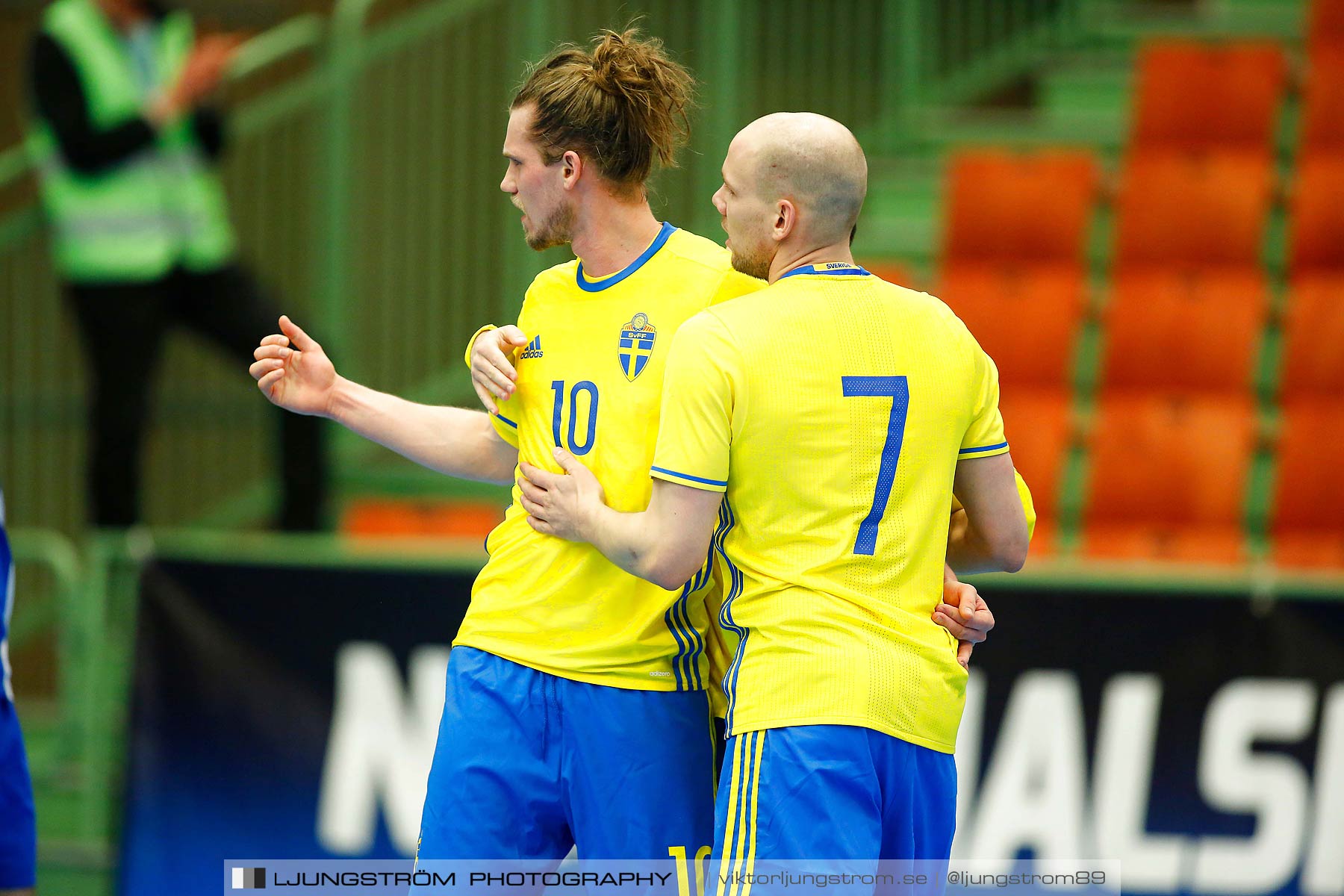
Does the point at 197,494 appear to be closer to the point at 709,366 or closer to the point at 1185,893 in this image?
the point at 1185,893

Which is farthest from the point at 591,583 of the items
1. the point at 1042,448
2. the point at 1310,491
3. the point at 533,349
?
the point at 1310,491

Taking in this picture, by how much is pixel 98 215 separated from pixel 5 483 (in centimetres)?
146

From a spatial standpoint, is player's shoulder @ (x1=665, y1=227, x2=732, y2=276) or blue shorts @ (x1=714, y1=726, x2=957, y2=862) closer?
blue shorts @ (x1=714, y1=726, x2=957, y2=862)

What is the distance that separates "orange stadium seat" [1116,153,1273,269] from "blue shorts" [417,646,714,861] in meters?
4.93

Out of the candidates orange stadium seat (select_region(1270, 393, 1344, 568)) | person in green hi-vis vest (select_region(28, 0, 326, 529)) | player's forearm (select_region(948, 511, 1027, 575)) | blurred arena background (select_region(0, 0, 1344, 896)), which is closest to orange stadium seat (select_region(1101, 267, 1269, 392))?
blurred arena background (select_region(0, 0, 1344, 896))

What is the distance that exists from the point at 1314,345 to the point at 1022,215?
145 centimetres

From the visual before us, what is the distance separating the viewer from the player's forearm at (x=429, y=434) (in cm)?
337

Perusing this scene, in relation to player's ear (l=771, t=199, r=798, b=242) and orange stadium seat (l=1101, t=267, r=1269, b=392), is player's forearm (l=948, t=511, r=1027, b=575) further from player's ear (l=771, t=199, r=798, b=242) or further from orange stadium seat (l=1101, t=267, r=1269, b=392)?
orange stadium seat (l=1101, t=267, r=1269, b=392)

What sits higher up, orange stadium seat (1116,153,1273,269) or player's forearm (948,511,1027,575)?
orange stadium seat (1116,153,1273,269)

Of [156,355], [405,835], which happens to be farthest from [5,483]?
[405,835]

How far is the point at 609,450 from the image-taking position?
3.12m

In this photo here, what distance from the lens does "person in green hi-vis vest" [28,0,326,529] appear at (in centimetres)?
625

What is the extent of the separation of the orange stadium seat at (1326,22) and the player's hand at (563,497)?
6.16 meters

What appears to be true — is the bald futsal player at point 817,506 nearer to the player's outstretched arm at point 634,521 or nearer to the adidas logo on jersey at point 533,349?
the player's outstretched arm at point 634,521
